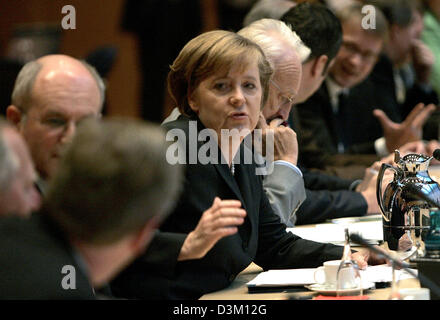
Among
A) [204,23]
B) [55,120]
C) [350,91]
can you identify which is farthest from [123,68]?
[55,120]

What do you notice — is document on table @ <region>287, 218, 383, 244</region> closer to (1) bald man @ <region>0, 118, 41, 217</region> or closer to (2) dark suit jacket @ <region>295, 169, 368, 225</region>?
(2) dark suit jacket @ <region>295, 169, 368, 225</region>

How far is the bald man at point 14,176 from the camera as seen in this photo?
1.39m

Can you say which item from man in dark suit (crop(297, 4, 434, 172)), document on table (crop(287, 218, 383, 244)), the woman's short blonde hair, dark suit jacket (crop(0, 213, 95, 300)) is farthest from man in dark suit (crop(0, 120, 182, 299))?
man in dark suit (crop(297, 4, 434, 172))

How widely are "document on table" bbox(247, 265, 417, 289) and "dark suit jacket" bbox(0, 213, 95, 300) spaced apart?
0.83 m

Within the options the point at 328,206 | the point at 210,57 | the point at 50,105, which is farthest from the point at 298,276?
the point at 328,206

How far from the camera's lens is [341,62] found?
4.96 meters

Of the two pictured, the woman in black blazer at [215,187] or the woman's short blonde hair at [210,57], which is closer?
the woman in black blazer at [215,187]

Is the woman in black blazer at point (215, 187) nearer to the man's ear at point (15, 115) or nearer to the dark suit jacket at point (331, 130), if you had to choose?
the man's ear at point (15, 115)

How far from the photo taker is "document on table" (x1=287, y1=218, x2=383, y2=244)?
122 inches

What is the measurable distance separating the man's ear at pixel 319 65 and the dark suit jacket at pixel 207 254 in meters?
1.26

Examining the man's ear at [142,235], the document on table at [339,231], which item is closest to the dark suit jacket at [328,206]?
the document on table at [339,231]

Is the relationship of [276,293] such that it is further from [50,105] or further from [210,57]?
[50,105]

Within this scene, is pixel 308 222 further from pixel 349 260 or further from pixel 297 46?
pixel 349 260

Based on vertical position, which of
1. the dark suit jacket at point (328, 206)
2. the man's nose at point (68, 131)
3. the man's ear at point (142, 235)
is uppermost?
the man's nose at point (68, 131)
